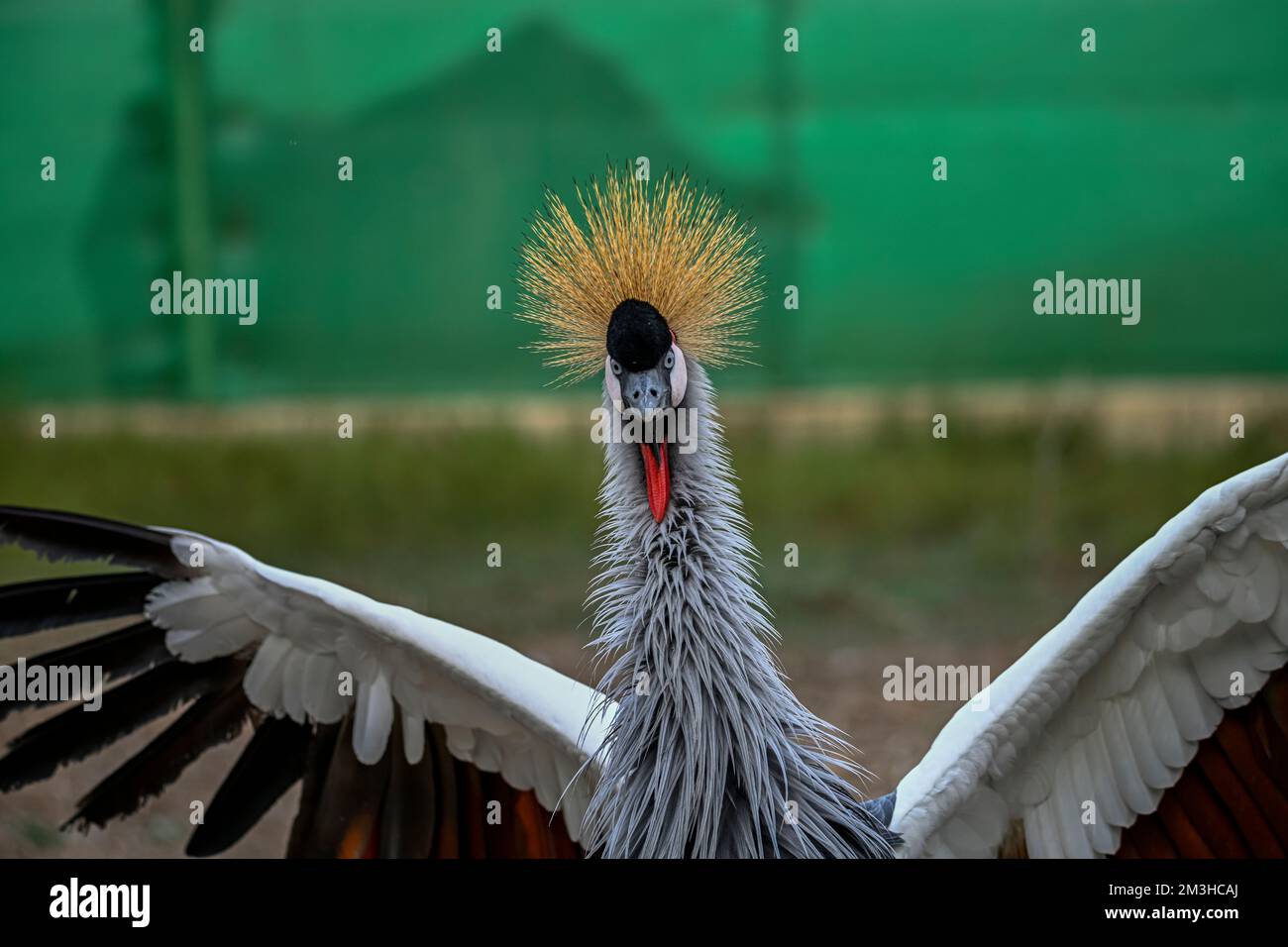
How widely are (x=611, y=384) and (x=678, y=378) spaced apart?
80 mm

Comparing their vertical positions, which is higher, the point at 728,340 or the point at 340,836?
the point at 728,340

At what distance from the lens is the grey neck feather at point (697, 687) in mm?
1511

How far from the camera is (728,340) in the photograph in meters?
1.67

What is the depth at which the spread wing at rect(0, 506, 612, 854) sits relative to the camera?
5.33 ft

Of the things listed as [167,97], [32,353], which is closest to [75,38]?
[167,97]

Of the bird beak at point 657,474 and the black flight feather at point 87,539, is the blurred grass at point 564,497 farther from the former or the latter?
the bird beak at point 657,474

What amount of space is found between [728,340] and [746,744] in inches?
20.7

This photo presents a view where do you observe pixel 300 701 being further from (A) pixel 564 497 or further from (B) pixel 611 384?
(A) pixel 564 497

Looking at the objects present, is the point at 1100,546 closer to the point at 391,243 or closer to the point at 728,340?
the point at 391,243

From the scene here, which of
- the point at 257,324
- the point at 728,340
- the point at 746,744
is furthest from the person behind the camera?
the point at 257,324
